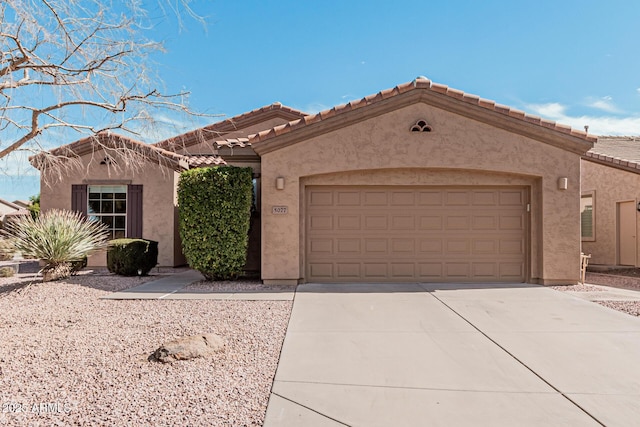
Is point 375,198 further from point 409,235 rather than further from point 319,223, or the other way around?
point 319,223

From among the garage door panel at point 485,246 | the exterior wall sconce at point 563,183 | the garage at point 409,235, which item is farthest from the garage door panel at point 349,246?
the exterior wall sconce at point 563,183

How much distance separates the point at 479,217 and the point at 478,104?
2.69 m

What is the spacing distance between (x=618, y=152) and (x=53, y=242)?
19.6m

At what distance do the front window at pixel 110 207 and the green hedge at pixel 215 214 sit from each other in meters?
4.86

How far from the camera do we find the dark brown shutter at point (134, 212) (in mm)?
13195

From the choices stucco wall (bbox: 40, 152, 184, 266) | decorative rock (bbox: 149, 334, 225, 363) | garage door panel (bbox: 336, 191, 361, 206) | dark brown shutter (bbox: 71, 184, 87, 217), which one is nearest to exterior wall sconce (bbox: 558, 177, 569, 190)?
garage door panel (bbox: 336, 191, 361, 206)

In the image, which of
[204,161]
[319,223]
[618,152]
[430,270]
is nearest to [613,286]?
[430,270]

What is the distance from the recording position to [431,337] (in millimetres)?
5699

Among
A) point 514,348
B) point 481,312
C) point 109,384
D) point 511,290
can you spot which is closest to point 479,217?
point 511,290

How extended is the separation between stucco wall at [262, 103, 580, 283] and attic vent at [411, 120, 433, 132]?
0.34 feet

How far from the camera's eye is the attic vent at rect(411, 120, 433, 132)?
9.60 m

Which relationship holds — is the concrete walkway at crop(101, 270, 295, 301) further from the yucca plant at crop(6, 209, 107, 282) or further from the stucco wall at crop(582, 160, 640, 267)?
the stucco wall at crop(582, 160, 640, 267)

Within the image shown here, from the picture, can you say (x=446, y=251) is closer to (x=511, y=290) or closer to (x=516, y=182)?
(x=511, y=290)

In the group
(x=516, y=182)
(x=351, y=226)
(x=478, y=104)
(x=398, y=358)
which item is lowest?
(x=398, y=358)
